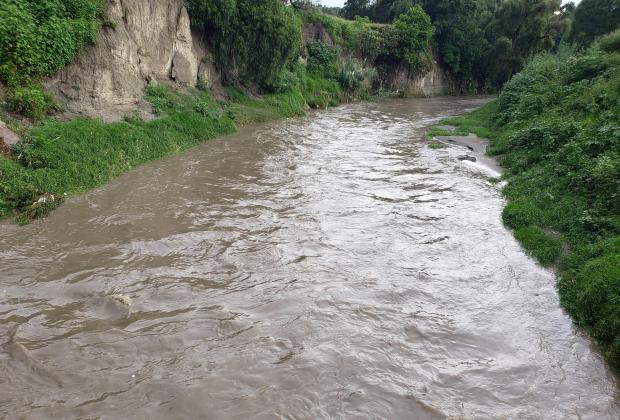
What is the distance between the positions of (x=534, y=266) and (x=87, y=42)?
1333 centimetres

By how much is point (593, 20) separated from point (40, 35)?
4033cm

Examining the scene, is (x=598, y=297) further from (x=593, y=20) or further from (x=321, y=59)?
(x=593, y=20)

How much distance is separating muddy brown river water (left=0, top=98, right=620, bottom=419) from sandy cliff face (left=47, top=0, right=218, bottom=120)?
13.8 feet

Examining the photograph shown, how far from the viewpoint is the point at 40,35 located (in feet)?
38.1

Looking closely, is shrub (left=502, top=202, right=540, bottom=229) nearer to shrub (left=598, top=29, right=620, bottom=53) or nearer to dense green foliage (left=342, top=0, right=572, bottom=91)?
shrub (left=598, top=29, right=620, bottom=53)

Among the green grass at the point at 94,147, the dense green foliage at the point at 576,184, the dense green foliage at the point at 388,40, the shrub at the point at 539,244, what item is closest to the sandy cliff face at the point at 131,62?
the green grass at the point at 94,147

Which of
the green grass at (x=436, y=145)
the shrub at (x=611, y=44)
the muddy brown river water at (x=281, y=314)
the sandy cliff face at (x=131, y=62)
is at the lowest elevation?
the muddy brown river water at (x=281, y=314)

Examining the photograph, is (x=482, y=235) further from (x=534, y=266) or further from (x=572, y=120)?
(x=572, y=120)

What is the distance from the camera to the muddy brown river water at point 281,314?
4.60m

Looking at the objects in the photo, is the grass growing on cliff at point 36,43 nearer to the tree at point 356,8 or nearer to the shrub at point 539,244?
the shrub at point 539,244

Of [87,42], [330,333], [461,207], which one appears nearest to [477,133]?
[461,207]

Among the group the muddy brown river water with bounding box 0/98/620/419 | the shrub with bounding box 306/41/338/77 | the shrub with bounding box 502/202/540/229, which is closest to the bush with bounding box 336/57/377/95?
the shrub with bounding box 306/41/338/77

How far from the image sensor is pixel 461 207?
10.8 metres

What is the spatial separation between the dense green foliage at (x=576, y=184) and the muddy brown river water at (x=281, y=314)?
394mm
